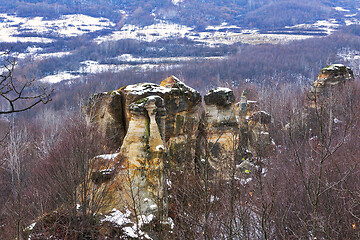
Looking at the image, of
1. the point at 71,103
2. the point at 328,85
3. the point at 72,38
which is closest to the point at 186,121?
the point at 328,85

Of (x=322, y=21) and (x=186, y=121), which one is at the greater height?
(x=322, y=21)

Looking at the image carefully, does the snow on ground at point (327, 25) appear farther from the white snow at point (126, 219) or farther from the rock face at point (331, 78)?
the white snow at point (126, 219)

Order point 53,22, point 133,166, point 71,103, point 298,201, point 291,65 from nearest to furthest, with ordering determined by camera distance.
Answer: point 133,166 < point 298,201 < point 71,103 < point 291,65 < point 53,22

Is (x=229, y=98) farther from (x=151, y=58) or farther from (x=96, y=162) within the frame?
(x=151, y=58)

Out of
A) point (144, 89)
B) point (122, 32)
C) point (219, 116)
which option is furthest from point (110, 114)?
point (122, 32)

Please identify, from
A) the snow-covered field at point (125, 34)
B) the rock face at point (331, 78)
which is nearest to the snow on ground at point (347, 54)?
the snow-covered field at point (125, 34)

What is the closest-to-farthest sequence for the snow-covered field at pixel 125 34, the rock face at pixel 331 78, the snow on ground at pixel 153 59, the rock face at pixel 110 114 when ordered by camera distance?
1. the rock face at pixel 110 114
2. the rock face at pixel 331 78
3. the snow-covered field at pixel 125 34
4. the snow on ground at pixel 153 59
